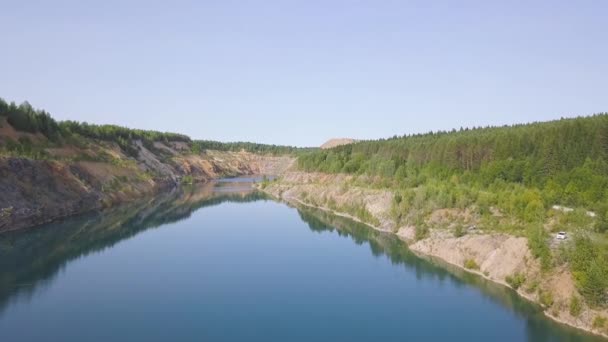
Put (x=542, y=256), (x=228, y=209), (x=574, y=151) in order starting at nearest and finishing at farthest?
(x=542, y=256)
(x=574, y=151)
(x=228, y=209)

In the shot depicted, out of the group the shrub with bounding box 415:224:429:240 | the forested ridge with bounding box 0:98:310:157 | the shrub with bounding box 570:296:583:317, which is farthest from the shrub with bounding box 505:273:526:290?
the forested ridge with bounding box 0:98:310:157

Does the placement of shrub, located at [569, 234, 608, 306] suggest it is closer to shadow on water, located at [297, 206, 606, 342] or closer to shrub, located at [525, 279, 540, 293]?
shadow on water, located at [297, 206, 606, 342]

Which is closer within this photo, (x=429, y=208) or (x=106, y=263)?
(x=106, y=263)

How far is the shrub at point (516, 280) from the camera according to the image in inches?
1554

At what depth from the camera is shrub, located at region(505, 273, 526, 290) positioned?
39.5 m

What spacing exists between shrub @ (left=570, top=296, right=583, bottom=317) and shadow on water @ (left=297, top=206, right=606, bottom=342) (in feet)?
3.92

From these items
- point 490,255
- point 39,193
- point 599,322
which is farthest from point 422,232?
point 39,193

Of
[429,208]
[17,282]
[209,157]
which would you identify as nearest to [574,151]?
[429,208]

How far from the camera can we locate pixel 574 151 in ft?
187

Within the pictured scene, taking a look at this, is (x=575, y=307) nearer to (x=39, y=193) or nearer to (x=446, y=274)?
(x=446, y=274)

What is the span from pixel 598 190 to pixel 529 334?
896 inches

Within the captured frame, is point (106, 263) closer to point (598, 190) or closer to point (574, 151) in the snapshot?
point (598, 190)

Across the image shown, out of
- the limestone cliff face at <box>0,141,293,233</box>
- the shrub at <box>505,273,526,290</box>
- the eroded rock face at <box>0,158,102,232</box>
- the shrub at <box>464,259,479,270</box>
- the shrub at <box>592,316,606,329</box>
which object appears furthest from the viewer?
the limestone cliff face at <box>0,141,293,233</box>

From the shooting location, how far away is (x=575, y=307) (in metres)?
33.0
